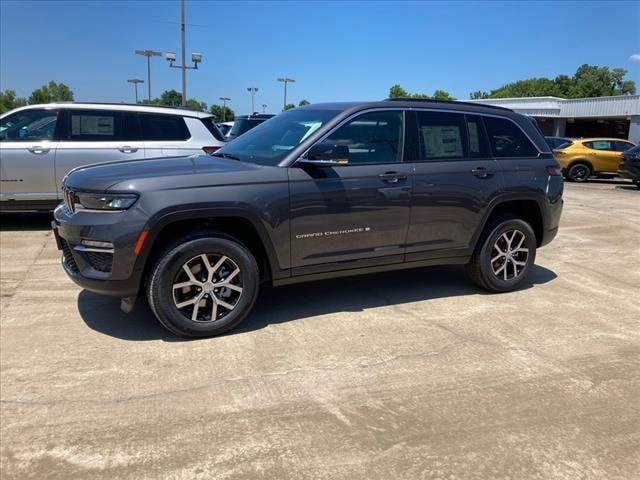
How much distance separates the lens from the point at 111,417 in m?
3.00

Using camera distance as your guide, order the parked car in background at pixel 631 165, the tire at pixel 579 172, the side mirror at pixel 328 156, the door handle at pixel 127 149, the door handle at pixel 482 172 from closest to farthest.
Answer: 1. the side mirror at pixel 328 156
2. the door handle at pixel 482 172
3. the door handle at pixel 127 149
4. the parked car in background at pixel 631 165
5. the tire at pixel 579 172

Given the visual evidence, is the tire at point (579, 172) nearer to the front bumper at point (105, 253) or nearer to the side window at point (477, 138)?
the side window at point (477, 138)

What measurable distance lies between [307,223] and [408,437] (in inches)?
75.1

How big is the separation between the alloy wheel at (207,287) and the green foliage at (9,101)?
243ft

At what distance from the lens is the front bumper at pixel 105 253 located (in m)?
3.70

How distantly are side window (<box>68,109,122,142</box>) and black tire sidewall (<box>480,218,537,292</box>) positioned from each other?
5626 millimetres

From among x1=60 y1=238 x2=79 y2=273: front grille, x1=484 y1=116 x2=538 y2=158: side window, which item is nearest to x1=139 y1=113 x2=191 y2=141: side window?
x1=60 y1=238 x2=79 y2=273: front grille

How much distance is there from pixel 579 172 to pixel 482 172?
53.9 feet

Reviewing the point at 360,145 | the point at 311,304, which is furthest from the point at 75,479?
the point at 360,145

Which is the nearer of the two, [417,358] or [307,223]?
[417,358]

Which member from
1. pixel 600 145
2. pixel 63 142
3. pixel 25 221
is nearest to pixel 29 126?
pixel 63 142

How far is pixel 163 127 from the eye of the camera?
26.8 feet

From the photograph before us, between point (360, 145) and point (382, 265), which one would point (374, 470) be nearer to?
point (382, 265)

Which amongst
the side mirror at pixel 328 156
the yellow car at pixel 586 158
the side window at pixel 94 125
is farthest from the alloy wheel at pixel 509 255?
the yellow car at pixel 586 158
